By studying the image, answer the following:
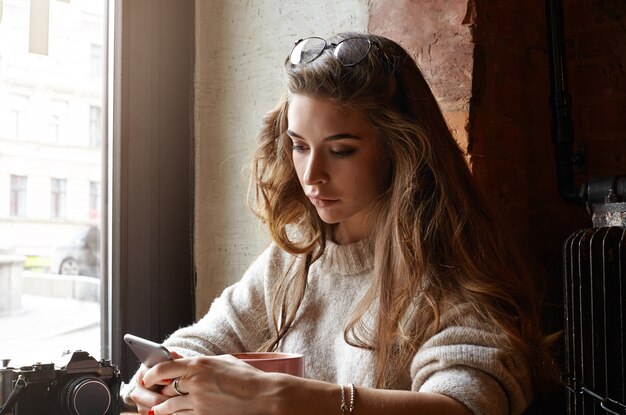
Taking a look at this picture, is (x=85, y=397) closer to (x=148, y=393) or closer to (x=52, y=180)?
(x=148, y=393)

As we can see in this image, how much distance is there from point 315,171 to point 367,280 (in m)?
0.23

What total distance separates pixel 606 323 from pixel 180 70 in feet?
3.94

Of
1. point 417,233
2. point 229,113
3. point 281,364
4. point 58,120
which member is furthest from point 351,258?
point 58,120

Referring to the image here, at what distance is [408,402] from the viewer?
41.9 inches

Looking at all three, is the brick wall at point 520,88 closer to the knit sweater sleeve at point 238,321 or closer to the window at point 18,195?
the knit sweater sleeve at point 238,321

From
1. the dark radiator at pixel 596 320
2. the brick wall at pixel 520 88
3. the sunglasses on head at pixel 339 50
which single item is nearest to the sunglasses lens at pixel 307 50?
the sunglasses on head at pixel 339 50

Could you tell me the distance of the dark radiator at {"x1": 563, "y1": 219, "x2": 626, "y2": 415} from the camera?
1018mm

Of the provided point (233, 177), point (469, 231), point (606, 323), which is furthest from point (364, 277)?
point (233, 177)

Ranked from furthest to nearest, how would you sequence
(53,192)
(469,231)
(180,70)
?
(180,70) < (53,192) < (469,231)

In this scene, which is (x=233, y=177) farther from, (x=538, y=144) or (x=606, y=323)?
(x=606, y=323)

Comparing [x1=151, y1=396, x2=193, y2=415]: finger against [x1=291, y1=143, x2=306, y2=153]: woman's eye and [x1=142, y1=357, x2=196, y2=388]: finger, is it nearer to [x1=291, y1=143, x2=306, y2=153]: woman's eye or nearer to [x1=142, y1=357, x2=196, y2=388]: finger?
[x1=142, y1=357, x2=196, y2=388]: finger

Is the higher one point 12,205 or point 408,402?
point 12,205

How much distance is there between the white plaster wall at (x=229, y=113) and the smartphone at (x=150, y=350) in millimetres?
714

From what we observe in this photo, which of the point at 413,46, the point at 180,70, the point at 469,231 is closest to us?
the point at 469,231
